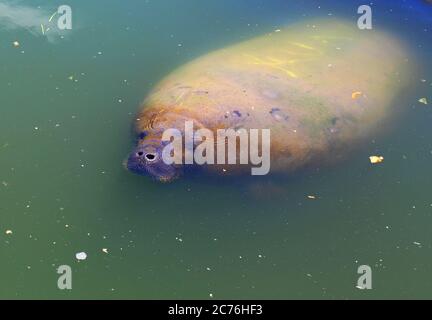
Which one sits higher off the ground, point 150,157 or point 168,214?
point 150,157

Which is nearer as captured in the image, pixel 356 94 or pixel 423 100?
pixel 356 94

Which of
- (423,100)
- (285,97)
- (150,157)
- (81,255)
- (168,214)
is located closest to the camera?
(81,255)

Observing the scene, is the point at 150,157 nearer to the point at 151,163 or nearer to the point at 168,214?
the point at 151,163

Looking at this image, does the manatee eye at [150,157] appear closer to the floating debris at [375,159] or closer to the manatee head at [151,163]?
the manatee head at [151,163]

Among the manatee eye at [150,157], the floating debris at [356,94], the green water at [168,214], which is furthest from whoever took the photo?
the floating debris at [356,94]

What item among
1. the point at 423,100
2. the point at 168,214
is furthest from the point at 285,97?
the point at 423,100

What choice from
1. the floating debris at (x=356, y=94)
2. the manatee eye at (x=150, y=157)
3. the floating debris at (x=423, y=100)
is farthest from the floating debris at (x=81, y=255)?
the floating debris at (x=423, y=100)
